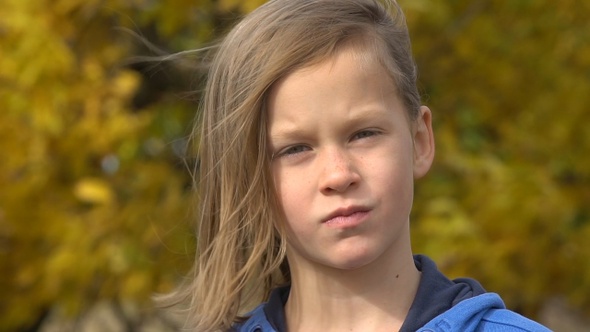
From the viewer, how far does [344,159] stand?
1997 mm

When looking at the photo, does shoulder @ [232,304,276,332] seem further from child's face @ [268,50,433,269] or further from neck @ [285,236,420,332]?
child's face @ [268,50,433,269]

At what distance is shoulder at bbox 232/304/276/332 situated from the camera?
221 cm

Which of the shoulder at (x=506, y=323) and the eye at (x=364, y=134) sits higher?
the eye at (x=364, y=134)

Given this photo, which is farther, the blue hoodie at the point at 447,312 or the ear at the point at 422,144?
the ear at the point at 422,144

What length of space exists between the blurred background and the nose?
4.63 ft

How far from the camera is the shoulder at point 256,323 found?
2.21 metres

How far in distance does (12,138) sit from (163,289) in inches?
27.1

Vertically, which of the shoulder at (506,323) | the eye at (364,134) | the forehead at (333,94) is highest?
the forehead at (333,94)

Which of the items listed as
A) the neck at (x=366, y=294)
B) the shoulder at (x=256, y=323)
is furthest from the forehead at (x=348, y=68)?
the shoulder at (x=256, y=323)

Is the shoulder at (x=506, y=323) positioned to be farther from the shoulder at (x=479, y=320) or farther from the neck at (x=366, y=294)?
the neck at (x=366, y=294)

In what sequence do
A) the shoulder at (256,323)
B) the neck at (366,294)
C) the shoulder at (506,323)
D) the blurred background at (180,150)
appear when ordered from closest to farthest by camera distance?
the shoulder at (506,323) < the neck at (366,294) < the shoulder at (256,323) < the blurred background at (180,150)

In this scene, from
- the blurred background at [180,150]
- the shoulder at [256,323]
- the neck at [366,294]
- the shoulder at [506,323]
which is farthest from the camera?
the blurred background at [180,150]

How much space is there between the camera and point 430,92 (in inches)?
159

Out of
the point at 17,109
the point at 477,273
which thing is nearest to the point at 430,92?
the point at 477,273
